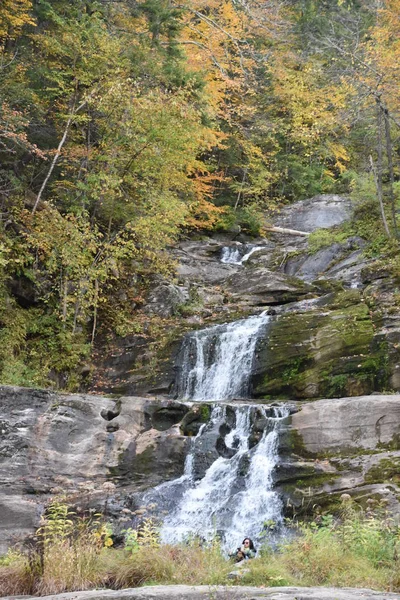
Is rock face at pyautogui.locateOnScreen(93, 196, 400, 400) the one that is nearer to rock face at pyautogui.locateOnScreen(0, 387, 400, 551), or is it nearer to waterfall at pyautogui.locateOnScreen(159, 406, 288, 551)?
rock face at pyautogui.locateOnScreen(0, 387, 400, 551)

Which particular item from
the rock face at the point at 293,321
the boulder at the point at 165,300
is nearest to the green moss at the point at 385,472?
the rock face at the point at 293,321

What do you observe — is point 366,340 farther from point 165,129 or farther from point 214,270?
point 214,270

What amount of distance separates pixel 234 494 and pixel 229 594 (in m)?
5.81

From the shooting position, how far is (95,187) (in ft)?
47.2

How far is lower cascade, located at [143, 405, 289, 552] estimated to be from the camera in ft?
30.5

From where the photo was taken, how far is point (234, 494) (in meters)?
9.81

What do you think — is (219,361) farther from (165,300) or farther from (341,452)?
(341,452)

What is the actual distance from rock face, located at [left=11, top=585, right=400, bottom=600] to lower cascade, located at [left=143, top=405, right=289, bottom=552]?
14.8ft

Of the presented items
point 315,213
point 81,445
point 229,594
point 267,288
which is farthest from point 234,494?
point 315,213

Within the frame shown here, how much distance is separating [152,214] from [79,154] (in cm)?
265

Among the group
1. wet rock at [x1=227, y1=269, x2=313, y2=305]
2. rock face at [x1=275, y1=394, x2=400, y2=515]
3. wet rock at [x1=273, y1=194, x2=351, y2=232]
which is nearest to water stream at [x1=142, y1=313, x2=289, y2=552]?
rock face at [x1=275, y1=394, x2=400, y2=515]

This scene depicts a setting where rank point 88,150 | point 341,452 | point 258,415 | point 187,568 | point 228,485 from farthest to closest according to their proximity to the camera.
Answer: point 88,150, point 258,415, point 228,485, point 341,452, point 187,568

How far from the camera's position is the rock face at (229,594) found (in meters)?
4.06

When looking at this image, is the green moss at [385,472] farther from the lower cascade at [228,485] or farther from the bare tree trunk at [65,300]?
the bare tree trunk at [65,300]
